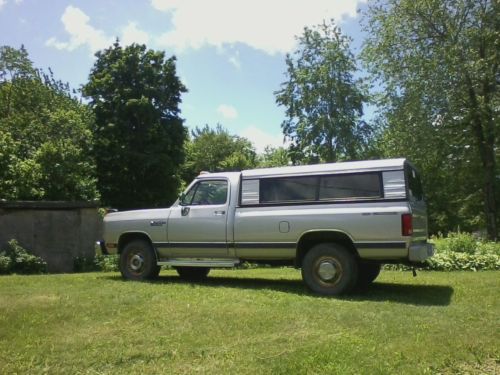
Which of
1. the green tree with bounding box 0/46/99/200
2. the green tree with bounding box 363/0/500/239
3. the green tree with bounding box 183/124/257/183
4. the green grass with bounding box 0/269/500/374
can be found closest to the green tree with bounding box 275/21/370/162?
the green tree with bounding box 363/0/500/239

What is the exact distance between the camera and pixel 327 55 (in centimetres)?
2808

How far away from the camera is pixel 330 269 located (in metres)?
8.80

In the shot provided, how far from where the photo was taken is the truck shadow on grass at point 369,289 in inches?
336

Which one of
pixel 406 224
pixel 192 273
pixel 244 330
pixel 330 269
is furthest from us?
pixel 192 273

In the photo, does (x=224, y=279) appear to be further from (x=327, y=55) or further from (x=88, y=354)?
(x=327, y=55)

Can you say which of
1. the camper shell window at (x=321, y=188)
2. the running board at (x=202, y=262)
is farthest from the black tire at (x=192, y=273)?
the camper shell window at (x=321, y=188)

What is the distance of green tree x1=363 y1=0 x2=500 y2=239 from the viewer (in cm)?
2500

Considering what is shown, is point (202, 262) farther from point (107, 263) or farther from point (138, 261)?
point (107, 263)

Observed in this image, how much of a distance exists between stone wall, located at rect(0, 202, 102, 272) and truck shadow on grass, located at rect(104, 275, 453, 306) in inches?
205

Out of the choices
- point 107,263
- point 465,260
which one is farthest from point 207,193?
point 465,260

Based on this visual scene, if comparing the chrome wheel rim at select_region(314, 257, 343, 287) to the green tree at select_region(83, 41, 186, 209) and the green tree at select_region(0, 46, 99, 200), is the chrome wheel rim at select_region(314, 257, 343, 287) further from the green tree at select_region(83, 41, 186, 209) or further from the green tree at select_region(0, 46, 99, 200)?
the green tree at select_region(83, 41, 186, 209)

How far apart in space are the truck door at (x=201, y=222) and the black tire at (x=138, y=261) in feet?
1.61

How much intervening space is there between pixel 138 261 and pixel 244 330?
4494 mm

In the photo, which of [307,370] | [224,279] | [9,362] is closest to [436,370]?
[307,370]
